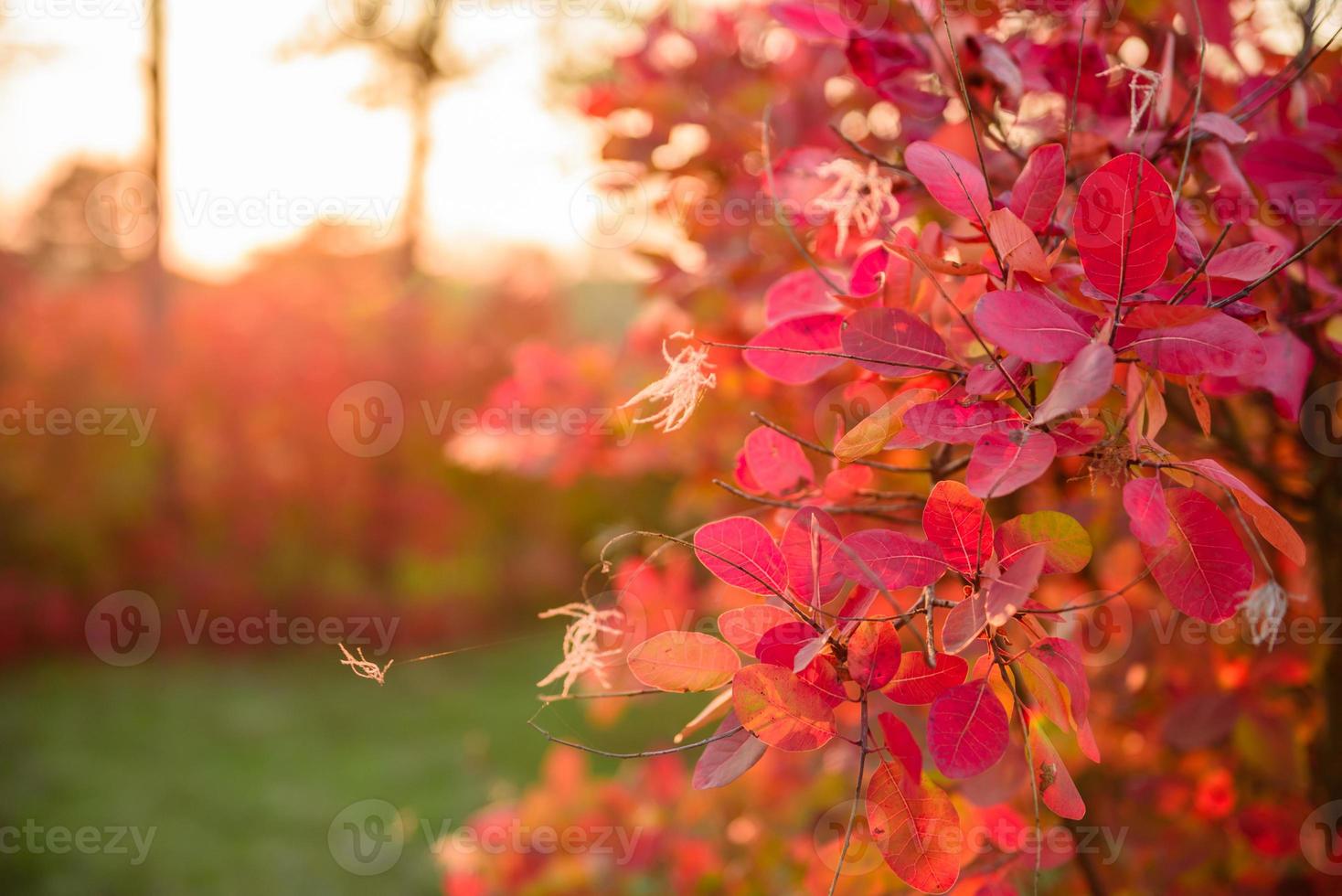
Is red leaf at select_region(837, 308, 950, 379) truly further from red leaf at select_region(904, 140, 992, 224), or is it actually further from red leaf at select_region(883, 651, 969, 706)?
red leaf at select_region(883, 651, 969, 706)

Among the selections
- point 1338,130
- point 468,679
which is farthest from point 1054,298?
point 468,679

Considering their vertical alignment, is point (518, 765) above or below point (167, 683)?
above

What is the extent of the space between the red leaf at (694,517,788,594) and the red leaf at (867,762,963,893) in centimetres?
15

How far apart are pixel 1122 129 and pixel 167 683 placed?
17.4 ft

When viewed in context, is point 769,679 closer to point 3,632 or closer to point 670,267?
point 670,267

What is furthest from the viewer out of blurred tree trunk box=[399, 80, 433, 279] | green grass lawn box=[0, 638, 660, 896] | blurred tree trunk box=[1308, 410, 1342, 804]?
blurred tree trunk box=[399, 80, 433, 279]

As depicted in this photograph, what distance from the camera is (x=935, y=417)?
1.97ft

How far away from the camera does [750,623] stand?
0.64 meters

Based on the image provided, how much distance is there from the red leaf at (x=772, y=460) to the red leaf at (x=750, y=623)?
0.15 meters

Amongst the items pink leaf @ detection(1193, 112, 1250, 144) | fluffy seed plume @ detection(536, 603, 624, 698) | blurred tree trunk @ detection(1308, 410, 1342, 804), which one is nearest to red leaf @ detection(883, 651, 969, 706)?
fluffy seed plume @ detection(536, 603, 624, 698)

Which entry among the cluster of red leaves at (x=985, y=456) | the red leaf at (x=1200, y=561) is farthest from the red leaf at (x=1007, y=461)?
the red leaf at (x=1200, y=561)

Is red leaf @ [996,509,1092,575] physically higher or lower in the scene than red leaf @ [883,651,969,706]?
higher

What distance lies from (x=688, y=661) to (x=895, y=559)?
0.16 metres

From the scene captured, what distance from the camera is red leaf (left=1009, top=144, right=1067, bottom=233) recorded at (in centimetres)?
66
